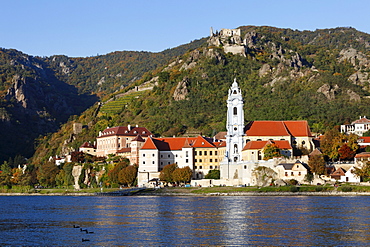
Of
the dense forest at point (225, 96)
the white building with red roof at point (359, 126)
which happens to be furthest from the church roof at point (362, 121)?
the dense forest at point (225, 96)

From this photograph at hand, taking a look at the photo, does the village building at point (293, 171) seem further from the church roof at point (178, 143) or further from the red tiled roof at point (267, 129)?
the church roof at point (178, 143)

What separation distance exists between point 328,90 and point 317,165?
204ft

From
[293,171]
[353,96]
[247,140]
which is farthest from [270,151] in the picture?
[353,96]

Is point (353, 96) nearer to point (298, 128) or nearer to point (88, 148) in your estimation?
point (298, 128)

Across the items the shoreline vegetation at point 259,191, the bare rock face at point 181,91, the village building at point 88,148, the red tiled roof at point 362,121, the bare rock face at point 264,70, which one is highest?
the bare rock face at point 264,70

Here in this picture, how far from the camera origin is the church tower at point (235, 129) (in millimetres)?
100938

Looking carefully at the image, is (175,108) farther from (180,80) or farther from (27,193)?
(27,193)

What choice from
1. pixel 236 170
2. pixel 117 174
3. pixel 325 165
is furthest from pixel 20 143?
pixel 325 165

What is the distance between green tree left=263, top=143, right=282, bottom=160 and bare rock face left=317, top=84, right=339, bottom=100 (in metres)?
54.4

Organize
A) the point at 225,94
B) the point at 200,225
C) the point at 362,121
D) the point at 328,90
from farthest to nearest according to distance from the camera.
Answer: the point at 225,94 → the point at 328,90 → the point at 362,121 → the point at 200,225

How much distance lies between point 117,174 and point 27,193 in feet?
69.1

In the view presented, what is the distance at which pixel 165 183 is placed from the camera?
340ft

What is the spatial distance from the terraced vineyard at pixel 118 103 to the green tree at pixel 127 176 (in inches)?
2269

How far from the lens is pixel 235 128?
10306 centimetres
